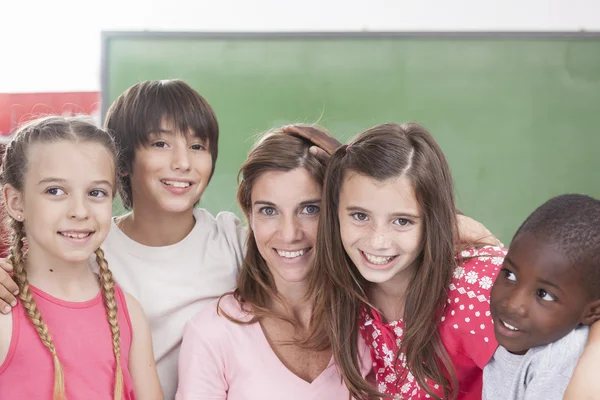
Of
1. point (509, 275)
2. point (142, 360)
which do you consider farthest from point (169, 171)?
point (509, 275)

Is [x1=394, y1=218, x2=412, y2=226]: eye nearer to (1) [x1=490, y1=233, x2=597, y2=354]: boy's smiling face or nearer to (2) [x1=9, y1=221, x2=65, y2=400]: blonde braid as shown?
(1) [x1=490, y1=233, x2=597, y2=354]: boy's smiling face

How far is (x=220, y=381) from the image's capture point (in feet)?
5.22

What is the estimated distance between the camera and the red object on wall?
3090mm

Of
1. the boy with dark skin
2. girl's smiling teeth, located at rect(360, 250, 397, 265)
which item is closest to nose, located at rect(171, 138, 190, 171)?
girl's smiling teeth, located at rect(360, 250, 397, 265)

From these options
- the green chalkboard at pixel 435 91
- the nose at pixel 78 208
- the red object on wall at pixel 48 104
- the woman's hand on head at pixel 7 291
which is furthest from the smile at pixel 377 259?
the red object on wall at pixel 48 104

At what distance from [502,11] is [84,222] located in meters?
2.26

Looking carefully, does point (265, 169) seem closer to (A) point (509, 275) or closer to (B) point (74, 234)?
(B) point (74, 234)

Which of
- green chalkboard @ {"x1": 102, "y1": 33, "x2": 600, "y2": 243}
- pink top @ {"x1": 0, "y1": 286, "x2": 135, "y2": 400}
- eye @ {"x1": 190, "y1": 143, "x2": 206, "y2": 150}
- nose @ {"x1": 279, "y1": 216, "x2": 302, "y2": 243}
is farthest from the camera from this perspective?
green chalkboard @ {"x1": 102, "y1": 33, "x2": 600, "y2": 243}

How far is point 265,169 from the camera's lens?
1634 millimetres

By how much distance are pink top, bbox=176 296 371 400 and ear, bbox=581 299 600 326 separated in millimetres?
687

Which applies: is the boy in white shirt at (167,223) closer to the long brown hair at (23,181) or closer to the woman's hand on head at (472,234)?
the woman's hand on head at (472,234)

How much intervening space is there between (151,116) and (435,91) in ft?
5.17

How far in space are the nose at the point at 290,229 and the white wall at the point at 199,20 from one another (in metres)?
1.61

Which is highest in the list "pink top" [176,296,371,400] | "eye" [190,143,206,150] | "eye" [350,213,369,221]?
"eye" [190,143,206,150]
